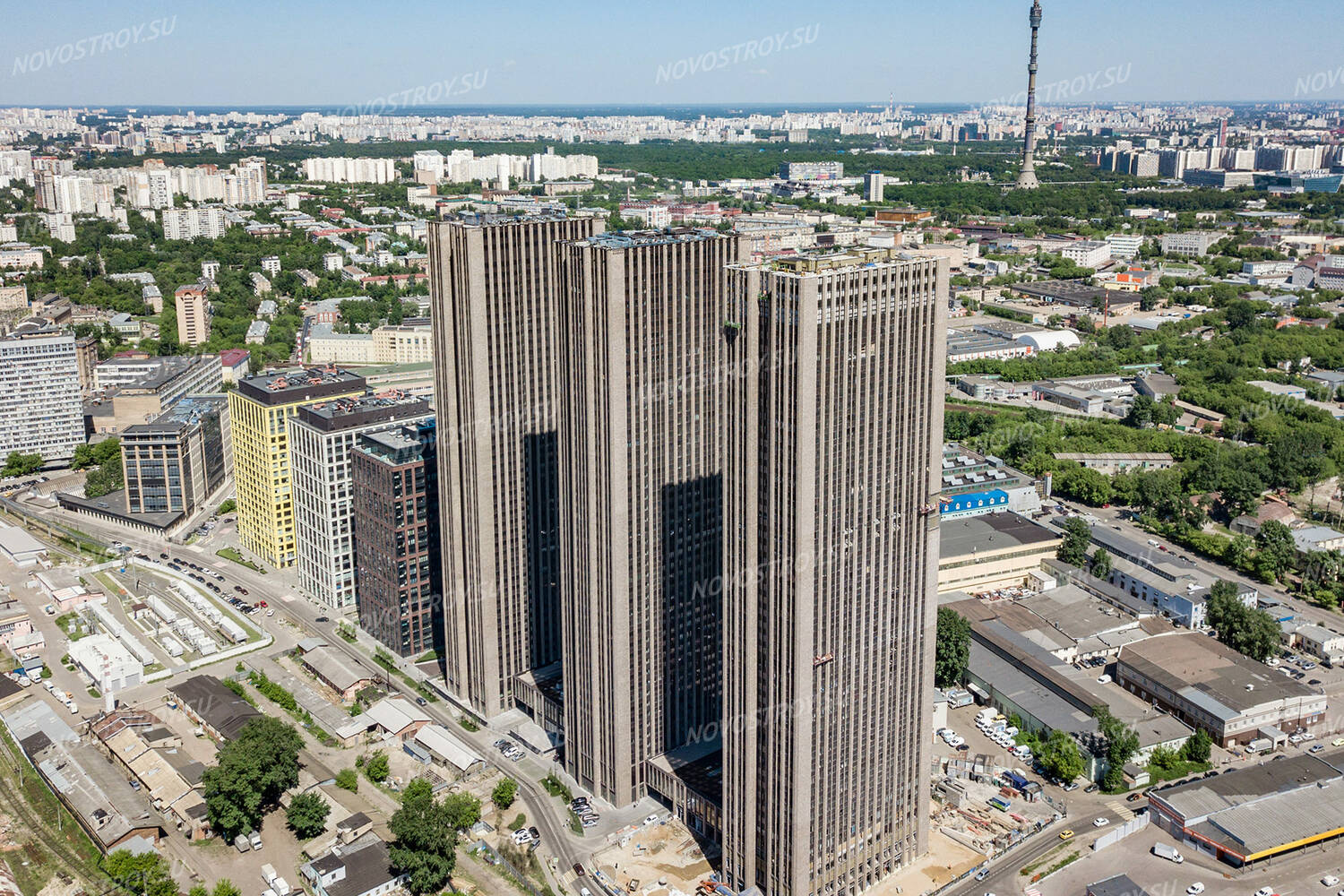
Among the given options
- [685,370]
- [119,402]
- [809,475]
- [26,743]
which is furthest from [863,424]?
[119,402]

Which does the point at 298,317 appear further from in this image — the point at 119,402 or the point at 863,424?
the point at 863,424

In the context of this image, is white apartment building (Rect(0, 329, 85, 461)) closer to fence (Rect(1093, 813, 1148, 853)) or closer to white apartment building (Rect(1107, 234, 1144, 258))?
fence (Rect(1093, 813, 1148, 853))

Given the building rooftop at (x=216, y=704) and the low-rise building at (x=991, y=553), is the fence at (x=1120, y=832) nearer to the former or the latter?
the low-rise building at (x=991, y=553)

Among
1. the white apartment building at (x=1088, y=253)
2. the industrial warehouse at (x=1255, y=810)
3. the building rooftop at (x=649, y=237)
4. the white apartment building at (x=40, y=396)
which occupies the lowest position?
the industrial warehouse at (x=1255, y=810)

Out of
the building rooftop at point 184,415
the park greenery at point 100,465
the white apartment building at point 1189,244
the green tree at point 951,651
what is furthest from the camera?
the white apartment building at point 1189,244

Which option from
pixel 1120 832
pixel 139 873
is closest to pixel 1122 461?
pixel 1120 832

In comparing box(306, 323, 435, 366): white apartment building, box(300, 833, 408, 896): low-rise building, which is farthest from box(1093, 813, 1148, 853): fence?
box(306, 323, 435, 366): white apartment building

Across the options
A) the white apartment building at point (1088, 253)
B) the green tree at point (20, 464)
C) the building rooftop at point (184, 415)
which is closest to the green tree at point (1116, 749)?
the building rooftop at point (184, 415)
